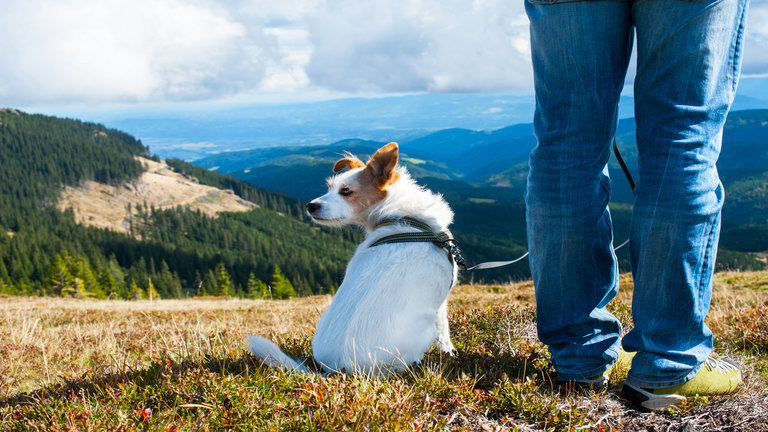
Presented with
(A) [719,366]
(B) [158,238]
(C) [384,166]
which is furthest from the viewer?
(B) [158,238]

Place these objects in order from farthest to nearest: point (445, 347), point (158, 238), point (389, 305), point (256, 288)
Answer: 1. point (158, 238)
2. point (256, 288)
3. point (445, 347)
4. point (389, 305)

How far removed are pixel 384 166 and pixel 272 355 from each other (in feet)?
6.15

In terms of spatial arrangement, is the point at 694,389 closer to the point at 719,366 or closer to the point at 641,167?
the point at 719,366

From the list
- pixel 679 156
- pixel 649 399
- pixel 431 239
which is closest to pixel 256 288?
pixel 431 239

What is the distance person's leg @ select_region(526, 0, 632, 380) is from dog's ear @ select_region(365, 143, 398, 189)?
1.59 m

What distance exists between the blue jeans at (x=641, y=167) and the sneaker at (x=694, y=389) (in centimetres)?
7

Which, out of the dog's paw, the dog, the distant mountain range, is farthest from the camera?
the distant mountain range

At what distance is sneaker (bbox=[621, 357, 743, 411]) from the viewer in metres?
2.39

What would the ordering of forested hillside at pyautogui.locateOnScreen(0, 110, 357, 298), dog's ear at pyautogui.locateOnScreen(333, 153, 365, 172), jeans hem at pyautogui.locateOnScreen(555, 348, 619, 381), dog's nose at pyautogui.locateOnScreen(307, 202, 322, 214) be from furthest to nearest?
forested hillside at pyautogui.locateOnScreen(0, 110, 357, 298)
dog's ear at pyautogui.locateOnScreen(333, 153, 365, 172)
dog's nose at pyautogui.locateOnScreen(307, 202, 322, 214)
jeans hem at pyautogui.locateOnScreen(555, 348, 619, 381)

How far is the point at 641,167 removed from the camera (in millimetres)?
2340

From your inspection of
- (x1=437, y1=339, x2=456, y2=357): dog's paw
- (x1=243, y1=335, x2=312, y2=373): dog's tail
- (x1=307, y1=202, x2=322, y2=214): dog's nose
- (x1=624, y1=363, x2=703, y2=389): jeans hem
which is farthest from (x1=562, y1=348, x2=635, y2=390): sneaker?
(x1=307, y1=202, x2=322, y2=214): dog's nose

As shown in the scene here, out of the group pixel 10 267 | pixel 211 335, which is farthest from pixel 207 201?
pixel 211 335

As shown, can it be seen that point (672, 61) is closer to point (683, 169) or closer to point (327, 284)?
point (683, 169)

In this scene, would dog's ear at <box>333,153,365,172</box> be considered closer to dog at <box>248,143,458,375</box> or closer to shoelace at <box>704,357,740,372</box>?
dog at <box>248,143,458,375</box>
